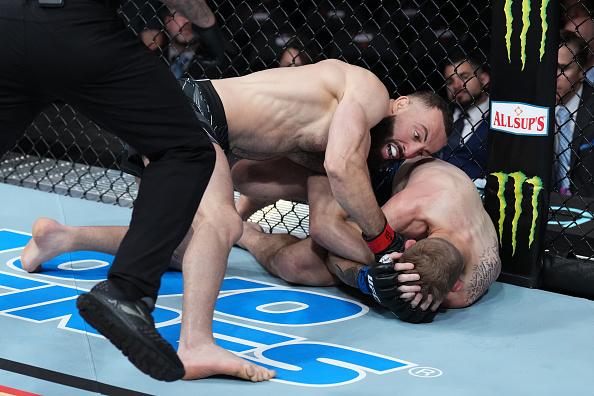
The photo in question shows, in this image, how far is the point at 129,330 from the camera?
5.36ft

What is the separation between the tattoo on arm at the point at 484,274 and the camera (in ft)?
8.74

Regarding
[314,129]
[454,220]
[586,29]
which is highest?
[586,29]

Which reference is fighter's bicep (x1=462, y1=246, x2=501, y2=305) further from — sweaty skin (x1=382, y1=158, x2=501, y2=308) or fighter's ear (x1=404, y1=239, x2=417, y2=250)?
fighter's ear (x1=404, y1=239, x2=417, y2=250)

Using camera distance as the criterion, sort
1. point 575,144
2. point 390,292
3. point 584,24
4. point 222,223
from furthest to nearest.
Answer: point 575,144 → point 584,24 → point 390,292 → point 222,223

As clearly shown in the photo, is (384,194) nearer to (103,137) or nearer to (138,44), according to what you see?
(138,44)

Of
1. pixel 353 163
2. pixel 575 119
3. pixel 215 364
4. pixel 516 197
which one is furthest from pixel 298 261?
pixel 575 119

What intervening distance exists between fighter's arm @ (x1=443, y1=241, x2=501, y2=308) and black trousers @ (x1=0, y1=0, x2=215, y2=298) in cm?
109

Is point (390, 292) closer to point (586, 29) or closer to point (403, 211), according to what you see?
point (403, 211)

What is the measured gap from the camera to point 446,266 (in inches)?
99.0

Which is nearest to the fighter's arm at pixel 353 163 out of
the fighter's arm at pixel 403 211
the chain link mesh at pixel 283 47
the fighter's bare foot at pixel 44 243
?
the fighter's arm at pixel 403 211

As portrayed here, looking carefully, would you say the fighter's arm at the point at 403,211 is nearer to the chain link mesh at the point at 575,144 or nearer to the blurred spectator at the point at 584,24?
the chain link mesh at the point at 575,144

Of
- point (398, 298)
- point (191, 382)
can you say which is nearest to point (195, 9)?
point (191, 382)

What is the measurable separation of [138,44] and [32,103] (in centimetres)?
23

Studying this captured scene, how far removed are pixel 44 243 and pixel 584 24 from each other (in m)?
1.80
